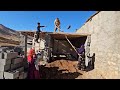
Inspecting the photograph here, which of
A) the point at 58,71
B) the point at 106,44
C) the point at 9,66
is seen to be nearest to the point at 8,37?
the point at 58,71

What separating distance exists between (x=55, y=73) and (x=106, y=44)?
10.7 ft

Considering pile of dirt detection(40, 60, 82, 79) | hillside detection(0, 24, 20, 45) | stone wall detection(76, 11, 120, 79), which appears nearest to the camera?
stone wall detection(76, 11, 120, 79)

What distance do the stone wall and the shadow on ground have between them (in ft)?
2.66

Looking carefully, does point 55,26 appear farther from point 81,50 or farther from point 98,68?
point 98,68

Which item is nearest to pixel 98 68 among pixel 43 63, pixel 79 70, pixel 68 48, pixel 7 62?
pixel 79 70

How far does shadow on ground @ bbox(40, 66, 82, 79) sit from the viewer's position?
32.0ft

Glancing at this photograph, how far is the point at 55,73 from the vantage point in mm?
10383

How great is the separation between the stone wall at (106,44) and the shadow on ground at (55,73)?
811mm

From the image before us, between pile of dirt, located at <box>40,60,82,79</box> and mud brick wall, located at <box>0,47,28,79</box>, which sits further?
pile of dirt, located at <box>40,60,82,79</box>

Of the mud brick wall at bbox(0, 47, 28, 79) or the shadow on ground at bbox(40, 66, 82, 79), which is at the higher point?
the mud brick wall at bbox(0, 47, 28, 79)

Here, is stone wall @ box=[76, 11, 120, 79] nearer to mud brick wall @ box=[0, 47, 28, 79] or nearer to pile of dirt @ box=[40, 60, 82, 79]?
pile of dirt @ box=[40, 60, 82, 79]

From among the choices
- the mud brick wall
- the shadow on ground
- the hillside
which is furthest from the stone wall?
the hillside

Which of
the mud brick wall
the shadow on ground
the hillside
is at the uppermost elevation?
the hillside
